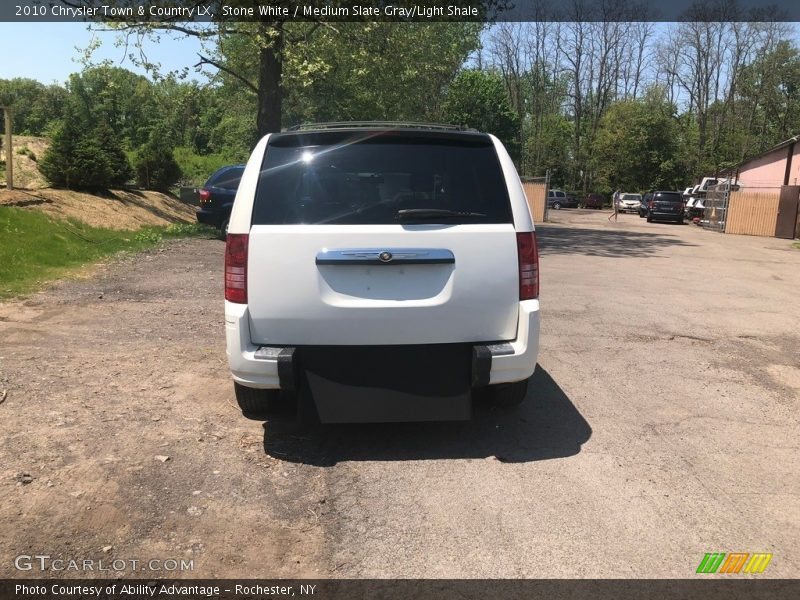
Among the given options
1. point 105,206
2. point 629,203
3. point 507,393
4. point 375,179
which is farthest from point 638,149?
point 375,179

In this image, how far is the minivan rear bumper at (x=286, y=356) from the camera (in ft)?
12.4

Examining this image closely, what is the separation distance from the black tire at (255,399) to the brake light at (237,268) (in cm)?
70

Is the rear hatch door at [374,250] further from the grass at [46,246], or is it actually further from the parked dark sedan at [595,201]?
the parked dark sedan at [595,201]

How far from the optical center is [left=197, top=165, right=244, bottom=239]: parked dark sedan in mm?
15453

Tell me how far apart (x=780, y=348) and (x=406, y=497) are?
5.21m

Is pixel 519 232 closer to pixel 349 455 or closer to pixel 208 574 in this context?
pixel 349 455

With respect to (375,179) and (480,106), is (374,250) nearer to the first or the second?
(375,179)

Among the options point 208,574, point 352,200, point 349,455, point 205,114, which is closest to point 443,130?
point 352,200

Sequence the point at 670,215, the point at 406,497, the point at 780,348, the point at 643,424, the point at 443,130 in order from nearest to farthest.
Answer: the point at 406,497, the point at 443,130, the point at 643,424, the point at 780,348, the point at 670,215

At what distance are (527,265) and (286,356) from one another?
1.52 meters

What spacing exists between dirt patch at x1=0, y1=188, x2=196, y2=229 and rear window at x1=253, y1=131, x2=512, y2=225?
1040cm

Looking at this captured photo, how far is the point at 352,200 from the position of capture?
393 cm

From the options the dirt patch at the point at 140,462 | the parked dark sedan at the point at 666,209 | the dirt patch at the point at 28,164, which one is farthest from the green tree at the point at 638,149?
the dirt patch at the point at 140,462

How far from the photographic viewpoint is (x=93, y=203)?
48.6ft
